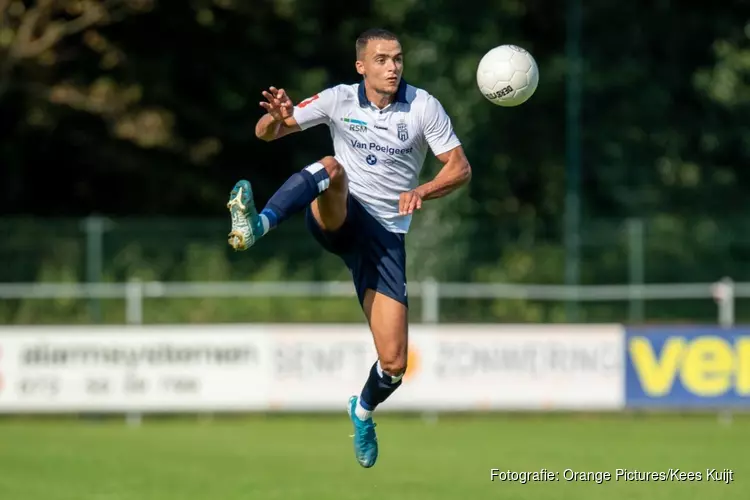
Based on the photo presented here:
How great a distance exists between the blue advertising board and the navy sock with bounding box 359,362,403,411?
9.82 meters

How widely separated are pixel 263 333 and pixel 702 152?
16795 mm

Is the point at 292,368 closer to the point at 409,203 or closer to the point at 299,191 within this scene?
the point at 299,191

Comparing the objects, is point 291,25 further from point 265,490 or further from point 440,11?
point 265,490

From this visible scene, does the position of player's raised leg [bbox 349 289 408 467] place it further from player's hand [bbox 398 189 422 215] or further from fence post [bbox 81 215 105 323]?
fence post [bbox 81 215 105 323]

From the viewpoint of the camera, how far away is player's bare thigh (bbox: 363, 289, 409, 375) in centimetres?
1112

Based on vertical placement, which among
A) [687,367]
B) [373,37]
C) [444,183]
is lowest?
[687,367]

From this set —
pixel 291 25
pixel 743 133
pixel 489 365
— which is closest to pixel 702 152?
pixel 743 133

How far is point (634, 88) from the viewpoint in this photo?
108 ft

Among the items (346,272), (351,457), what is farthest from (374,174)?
(346,272)

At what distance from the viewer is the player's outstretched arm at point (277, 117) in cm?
1042

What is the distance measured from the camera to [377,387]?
11500 mm

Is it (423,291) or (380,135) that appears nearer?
(380,135)

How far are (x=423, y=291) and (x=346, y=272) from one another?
3541 mm

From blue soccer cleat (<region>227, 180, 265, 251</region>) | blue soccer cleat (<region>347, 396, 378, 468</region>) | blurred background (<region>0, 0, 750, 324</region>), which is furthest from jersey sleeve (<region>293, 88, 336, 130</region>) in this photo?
blurred background (<region>0, 0, 750, 324</region>)
